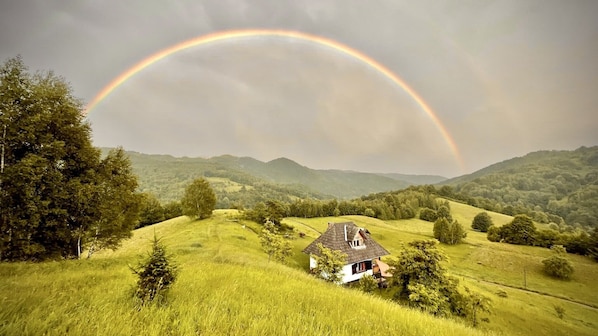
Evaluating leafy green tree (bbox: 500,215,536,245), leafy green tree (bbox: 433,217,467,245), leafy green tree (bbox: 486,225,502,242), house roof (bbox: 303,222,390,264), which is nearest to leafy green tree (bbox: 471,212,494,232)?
leafy green tree (bbox: 486,225,502,242)

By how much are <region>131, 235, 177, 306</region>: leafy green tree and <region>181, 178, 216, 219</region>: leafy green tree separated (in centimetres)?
6253

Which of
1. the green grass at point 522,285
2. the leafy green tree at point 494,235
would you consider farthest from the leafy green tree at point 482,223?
the leafy green tree at point 494,235

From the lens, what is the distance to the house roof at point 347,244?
40.4m

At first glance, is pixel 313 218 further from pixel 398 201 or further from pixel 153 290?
pixel 153 290

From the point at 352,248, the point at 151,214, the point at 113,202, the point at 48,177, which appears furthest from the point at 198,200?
the point at 48,177

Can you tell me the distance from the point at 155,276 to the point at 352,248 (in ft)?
128

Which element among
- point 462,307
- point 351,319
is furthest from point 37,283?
point 462,307

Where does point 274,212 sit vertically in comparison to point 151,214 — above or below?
above

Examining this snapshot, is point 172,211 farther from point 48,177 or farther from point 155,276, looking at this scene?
point 155,276

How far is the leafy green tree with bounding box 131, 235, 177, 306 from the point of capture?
5816 millimetres

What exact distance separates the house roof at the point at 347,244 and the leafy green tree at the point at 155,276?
35.5 m

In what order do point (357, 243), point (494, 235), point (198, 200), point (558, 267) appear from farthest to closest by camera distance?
1. point (494, 235)
2. point (198, 200)
3. point (558, 267)
4. point (357, 243)

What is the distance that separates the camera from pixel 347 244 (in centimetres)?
4191

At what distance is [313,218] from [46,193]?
107328mm
